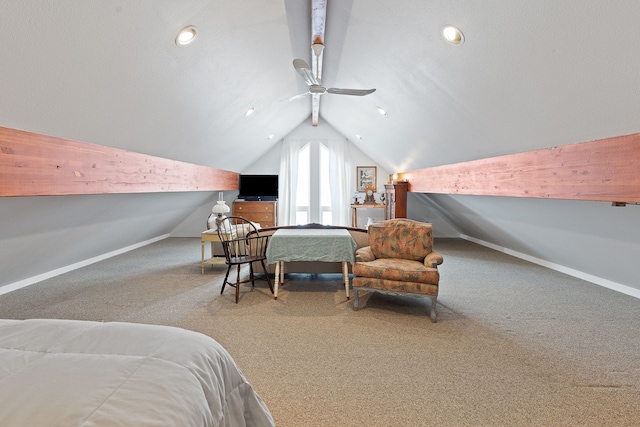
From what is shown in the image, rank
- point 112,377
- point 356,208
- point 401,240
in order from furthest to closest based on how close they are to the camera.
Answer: point 356,208, point 401,240, point 112,377

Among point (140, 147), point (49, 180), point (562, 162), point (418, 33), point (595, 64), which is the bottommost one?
point (49, 180)

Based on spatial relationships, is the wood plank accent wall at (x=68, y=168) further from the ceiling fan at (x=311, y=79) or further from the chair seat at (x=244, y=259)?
the ceiling fan at (x=311, y=79)

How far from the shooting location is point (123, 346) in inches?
43.1

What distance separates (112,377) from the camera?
3.02 ft

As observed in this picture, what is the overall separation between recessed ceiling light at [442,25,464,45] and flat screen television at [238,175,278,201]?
6281 mm

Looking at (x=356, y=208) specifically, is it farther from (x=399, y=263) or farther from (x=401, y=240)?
(x=399, y=263)

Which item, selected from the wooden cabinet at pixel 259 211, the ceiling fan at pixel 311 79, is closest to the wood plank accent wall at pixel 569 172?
the ceiling fan at pixel 311 79

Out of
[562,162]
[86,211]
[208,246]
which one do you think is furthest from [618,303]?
[208,246]

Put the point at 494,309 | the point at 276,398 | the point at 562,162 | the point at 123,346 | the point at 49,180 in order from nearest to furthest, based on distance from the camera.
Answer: the point at 123,346 < the point at 276,398 < the point at 49,180 < the point at 562,162 < the point at 494,309

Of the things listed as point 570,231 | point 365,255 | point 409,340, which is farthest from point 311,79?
point 570,231

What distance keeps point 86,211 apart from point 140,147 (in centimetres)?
109

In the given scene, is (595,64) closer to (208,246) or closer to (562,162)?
(562,162)

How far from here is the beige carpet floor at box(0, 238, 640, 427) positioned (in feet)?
6.62

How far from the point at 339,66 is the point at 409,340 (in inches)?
145
